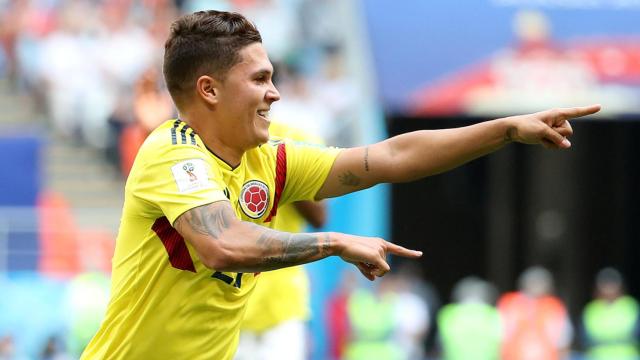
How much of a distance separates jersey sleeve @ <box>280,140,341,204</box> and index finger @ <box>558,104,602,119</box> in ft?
3.11

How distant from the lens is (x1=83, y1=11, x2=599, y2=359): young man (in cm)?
455

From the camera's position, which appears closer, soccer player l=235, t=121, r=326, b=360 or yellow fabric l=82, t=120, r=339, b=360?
yellow fabric l=82, t=120, r=339, b=360

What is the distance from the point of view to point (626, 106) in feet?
51.0

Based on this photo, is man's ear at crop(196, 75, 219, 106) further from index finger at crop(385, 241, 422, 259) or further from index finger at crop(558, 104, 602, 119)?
index finger at crop(558, 104, 602, 119)

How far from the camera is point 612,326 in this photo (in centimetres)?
1584

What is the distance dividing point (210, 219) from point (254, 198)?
0.48 meters

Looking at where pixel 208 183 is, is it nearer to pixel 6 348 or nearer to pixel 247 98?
pixel 247 98

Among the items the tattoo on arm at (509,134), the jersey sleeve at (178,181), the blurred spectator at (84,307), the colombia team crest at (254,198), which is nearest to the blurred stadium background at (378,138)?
the blurred spectator at (84,307)

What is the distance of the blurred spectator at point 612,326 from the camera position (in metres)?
15.7

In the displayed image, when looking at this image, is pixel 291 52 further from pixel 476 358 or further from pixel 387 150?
pixel 387 150

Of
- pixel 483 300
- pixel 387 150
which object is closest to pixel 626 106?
pixel 483 300

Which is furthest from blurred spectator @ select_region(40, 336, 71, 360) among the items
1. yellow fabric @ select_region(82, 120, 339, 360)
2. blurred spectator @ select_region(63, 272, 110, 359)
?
yellow fabric @ select_region(82, 120, 339, 360)

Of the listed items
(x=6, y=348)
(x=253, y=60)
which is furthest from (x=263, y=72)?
(x=6, y=348)

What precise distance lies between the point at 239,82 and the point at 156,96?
26.3 ft
